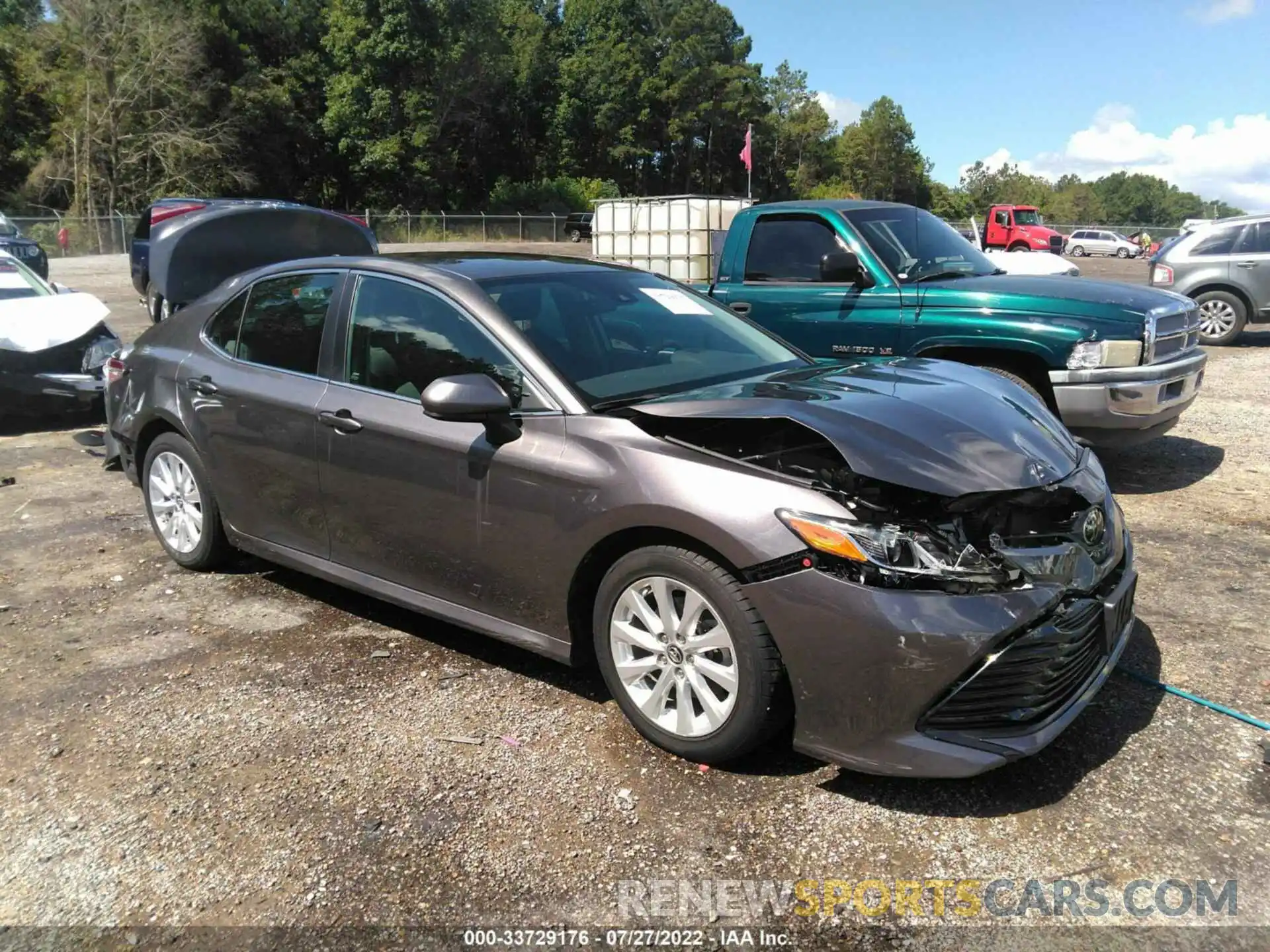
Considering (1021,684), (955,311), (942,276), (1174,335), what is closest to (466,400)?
(1021,684)

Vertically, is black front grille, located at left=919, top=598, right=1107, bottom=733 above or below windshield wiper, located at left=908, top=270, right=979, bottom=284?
below

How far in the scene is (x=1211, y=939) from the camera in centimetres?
237

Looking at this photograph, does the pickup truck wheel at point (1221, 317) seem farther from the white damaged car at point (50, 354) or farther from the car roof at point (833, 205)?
the white damaged car at point (50, 354)

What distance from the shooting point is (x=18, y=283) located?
9469 mm

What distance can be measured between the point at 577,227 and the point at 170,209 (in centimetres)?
3614

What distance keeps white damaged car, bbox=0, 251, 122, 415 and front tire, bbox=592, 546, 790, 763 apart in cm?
711

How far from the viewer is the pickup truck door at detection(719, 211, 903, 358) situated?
654cm

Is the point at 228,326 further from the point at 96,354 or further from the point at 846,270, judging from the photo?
the point at 96,354

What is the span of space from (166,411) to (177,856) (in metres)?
2.72

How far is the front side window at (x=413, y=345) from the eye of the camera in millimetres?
3660

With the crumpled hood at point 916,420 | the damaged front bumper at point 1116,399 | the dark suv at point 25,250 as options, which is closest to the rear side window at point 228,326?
the crumpled hood at point 916,420

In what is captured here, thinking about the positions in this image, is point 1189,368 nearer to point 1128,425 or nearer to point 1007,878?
point 1128,425

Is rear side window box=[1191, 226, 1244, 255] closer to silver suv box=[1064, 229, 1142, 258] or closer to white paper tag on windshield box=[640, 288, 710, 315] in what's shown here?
white paper tag on windshield box=[640, 288, 710, 315]

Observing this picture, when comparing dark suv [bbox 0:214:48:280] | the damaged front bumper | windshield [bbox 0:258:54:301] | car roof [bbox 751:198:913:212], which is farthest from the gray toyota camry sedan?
dark suv [bbox 0:214:48:280]
